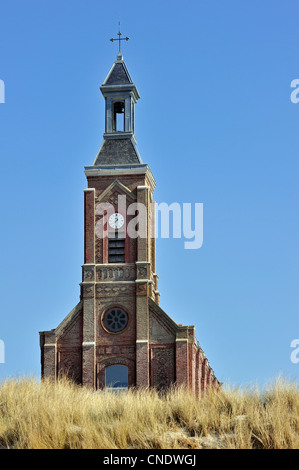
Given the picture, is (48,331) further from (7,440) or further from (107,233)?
(7,440)

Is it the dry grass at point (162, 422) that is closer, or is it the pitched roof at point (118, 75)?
the dry grass at point (162, 422)

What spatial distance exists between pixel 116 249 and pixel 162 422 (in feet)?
87.5

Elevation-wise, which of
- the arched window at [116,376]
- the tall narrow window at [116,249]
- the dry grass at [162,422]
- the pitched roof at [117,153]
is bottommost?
the dry grass at [162,422]

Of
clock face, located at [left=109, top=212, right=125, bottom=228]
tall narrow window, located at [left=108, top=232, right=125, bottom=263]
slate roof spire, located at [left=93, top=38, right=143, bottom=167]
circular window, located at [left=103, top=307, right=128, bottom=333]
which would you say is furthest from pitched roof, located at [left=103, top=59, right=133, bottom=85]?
circular window, located at [left=103, top=307, right=128, bottom=333]

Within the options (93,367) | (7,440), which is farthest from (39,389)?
(93,367)

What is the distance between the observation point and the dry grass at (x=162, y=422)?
18812mm

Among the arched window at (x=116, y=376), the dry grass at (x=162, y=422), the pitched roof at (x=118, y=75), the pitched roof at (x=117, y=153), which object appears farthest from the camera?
the pitched roof at (x=118, y=75)

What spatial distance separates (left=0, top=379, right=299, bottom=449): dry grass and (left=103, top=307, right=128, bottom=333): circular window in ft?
74.0

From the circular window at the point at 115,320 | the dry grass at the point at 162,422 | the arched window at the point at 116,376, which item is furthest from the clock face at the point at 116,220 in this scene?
the dry grass at the point at 162,422

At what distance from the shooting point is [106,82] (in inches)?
1953

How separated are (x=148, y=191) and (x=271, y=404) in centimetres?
2756

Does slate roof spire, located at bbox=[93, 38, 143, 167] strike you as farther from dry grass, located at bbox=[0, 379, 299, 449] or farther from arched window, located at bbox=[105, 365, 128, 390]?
dry grass, located at bbox=[0, 379, 299, 449]

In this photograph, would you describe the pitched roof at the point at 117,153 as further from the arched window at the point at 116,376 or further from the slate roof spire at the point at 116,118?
the arched window at the point at 116,376

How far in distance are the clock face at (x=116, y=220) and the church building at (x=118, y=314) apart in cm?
5
